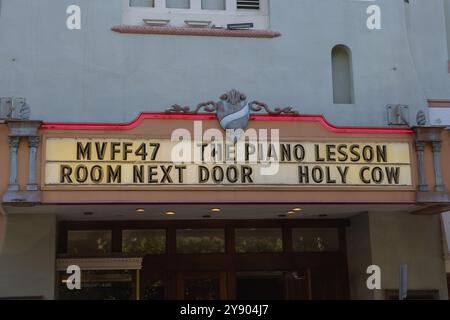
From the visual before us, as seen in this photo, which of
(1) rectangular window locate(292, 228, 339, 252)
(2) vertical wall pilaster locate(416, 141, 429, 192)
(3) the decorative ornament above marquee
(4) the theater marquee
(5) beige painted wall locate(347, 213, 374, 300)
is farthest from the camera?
(1) rectangular window locate(292, 228, 339, 252)

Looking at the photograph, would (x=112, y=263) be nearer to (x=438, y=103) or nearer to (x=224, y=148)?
(x=224, y=148)

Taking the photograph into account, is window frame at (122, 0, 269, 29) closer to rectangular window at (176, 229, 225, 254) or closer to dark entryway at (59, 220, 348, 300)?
dark entryway at (59, 220, 348, 300)

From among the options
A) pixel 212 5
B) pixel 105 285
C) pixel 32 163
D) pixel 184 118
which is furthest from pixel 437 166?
pixel 32 163

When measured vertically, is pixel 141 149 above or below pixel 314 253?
above

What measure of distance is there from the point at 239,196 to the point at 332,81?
184 inches

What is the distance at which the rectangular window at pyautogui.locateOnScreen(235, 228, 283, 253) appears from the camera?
54.4ft

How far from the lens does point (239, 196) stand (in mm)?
13406

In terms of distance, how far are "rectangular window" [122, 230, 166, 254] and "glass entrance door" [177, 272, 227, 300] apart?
81cm

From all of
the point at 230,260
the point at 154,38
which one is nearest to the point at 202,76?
the point at 154,38

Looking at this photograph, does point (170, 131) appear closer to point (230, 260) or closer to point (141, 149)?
point (141, 149)

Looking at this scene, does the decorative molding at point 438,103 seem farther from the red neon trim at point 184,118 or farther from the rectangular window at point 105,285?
the rectangular window at point 105,285

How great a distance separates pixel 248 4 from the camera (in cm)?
1670

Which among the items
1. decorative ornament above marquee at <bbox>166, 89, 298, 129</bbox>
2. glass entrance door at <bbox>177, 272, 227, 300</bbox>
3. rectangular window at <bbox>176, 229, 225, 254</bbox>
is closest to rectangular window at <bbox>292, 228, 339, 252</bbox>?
rectangular window at <bbox>176, 229, 225, 254</bbox>

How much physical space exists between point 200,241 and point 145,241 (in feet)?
4.10
